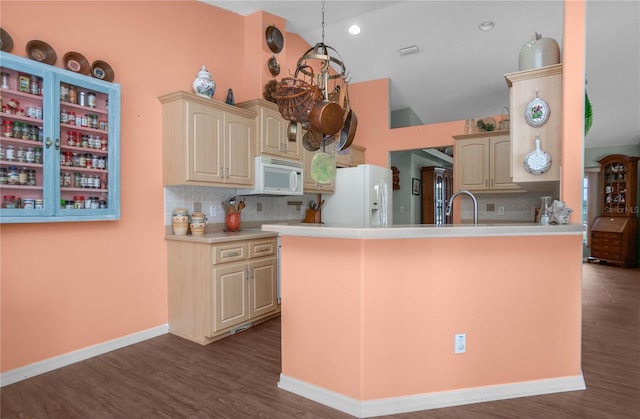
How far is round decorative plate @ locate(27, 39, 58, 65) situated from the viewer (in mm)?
2209

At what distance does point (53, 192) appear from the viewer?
7.40 feet

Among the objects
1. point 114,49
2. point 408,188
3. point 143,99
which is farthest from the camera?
point 408,188

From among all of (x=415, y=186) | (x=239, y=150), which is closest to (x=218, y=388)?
(x=239, y=150)

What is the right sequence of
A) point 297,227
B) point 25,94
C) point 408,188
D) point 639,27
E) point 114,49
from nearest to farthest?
point 297,227 < point 25,94 < point 114,49 < point 639,27 < point 408,188

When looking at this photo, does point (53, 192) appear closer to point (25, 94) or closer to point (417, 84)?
point (25, 94)

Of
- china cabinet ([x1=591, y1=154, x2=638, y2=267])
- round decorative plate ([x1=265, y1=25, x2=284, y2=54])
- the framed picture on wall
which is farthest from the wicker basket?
china cabinet ([x1=591, y1=154, x2=638, y2=267])

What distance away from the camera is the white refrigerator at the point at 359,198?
176 inches

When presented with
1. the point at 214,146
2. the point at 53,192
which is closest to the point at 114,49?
the point at 214,146

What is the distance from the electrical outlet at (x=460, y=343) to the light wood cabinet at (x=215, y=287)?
179 centimetres

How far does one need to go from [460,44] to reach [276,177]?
2.89m

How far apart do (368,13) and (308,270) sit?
11.2ft

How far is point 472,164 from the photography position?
450 cm

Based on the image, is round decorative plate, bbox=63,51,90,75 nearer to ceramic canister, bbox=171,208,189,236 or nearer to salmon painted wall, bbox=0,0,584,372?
salmon painted wall, bbox=0,0,584,372

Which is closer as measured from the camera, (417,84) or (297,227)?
(297,227)
